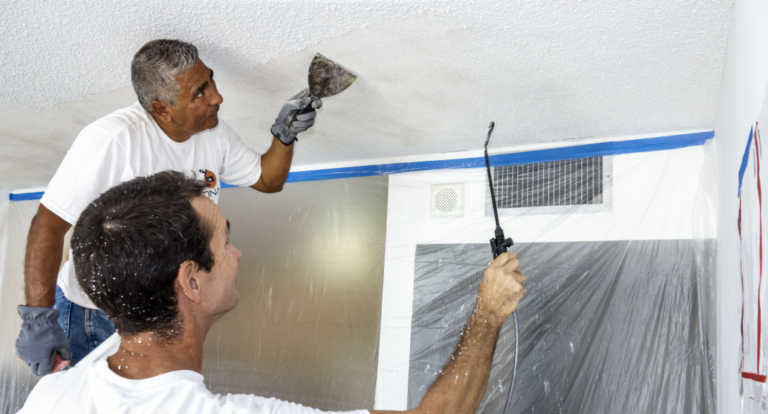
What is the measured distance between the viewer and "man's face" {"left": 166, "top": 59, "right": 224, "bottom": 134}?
1.59 meters

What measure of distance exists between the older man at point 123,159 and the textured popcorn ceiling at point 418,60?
13cm

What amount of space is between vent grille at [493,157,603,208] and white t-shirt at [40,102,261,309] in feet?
3.36

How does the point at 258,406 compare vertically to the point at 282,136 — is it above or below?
below

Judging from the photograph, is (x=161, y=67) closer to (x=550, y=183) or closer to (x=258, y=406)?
(x=258, y=406)

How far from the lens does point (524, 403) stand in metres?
1.91

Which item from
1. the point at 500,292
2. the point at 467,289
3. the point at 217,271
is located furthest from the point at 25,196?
the point at 500,292

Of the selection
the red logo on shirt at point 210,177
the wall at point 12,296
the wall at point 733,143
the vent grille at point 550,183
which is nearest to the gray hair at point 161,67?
the red logo on shirt at point 210,177

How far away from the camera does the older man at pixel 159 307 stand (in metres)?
0.95

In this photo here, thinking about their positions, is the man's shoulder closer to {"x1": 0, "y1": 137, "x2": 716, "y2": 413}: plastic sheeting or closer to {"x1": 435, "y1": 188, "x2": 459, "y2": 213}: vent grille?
{"x1": 0, "y1": 137, "x2": 716, "y2": 413}: plastic sheeting

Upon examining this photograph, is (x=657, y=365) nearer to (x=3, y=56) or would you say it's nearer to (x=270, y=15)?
(x=270, y=15)

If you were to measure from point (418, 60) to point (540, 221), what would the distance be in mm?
773

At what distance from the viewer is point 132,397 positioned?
94 centimetres

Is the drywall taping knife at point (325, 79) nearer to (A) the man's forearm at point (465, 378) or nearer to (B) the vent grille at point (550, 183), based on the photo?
(B) the vent grille at point (550, 183)

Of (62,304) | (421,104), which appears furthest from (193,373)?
(421,104)
